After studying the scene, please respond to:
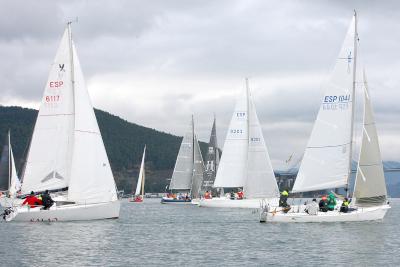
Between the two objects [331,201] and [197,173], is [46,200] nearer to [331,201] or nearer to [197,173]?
[331,201]

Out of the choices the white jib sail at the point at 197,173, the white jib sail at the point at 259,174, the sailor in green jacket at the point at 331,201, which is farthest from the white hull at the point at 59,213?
the white jib sail at the point at 197,173

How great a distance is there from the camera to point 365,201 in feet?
126

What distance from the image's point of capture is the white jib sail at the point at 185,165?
7988 centimetres

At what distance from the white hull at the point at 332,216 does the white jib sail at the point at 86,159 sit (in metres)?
8.46

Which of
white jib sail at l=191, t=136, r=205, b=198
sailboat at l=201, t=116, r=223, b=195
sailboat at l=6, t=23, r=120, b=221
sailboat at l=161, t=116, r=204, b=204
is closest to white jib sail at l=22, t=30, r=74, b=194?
sailboat at l=6, t=23, r=120, b=221

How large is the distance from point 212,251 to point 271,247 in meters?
2.61

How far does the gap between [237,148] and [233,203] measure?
4.63 m

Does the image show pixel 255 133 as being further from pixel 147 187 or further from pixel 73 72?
pixel 147 187

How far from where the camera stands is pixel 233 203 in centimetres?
5991

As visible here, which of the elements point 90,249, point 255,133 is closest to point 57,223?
point 90,249

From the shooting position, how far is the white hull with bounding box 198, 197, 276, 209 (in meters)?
57.7

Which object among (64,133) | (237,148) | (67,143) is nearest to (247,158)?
(237,148)

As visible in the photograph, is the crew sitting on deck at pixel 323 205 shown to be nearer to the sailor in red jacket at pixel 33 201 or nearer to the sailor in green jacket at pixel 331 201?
the sailor in green jacket at pixel 331 201

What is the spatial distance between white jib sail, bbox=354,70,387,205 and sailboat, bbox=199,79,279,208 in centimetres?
1734
